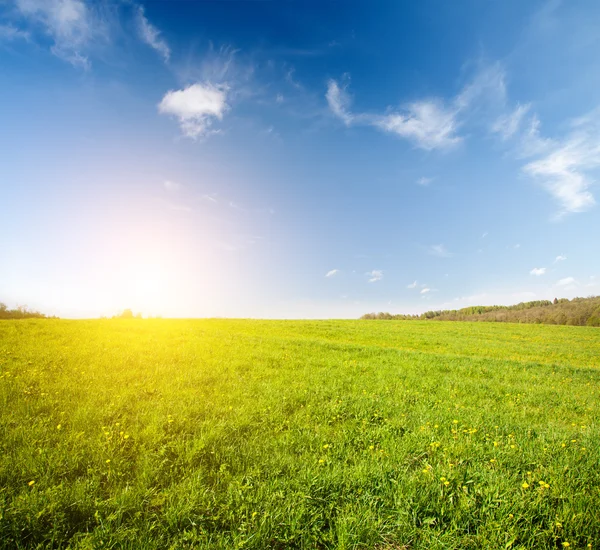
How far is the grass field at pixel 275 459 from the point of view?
13.4 feet

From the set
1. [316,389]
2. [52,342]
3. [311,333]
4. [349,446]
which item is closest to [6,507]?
[349,446]

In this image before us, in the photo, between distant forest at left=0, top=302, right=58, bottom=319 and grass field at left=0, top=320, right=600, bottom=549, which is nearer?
grass field at left=0, top=320, right=600, bottom=549

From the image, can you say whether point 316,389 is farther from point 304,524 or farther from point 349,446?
point 304,524

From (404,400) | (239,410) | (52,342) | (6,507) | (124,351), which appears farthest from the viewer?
(52,342)

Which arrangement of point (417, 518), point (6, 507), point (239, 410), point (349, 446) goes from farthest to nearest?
point (239, 410), point (349, 446), point (417, 518), point (6, 507)

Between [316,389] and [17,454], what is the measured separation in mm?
6528

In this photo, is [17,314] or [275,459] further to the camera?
[17,314]

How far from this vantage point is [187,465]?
5309 mm

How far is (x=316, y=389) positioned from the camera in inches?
368

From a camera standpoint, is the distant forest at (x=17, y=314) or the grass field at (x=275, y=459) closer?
the grass field at (x=275, y=459)

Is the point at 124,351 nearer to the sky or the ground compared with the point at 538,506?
nearer to the sky

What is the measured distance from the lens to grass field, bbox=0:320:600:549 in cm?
407

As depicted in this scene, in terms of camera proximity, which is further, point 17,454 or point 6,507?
point 17,454

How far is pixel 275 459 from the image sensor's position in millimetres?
5504
